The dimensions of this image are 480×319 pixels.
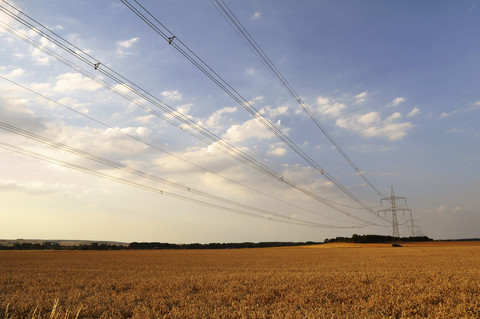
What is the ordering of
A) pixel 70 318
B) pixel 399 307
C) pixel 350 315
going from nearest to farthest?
pixel 350 315
pixel 70 318
pixel 399 307

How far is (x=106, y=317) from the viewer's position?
904 centimetres

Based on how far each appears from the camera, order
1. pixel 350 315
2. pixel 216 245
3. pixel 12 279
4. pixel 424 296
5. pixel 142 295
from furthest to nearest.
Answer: pixel 216 245
pixel 12 279
pixel 142 295
pixel 424 296
pixel 350 315

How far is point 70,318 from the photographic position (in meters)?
9.30

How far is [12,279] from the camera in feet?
67.9

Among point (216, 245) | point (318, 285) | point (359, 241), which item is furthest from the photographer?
point (216, 245)

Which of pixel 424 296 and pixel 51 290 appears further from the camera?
pixel 51 290

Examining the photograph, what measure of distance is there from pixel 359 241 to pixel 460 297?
395 ft

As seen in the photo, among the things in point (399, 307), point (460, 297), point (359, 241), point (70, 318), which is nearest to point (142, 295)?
point (70, 318)

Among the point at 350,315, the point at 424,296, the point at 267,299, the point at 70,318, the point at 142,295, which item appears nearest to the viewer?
the point at 350,315

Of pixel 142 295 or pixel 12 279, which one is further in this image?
pixel 12 279

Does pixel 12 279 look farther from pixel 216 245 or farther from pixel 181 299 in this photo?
pixel 216 245

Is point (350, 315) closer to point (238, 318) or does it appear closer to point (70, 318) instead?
point (238, 318)

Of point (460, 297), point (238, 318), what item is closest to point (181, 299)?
point (238, 318)

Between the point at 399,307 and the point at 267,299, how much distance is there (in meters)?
4.55
